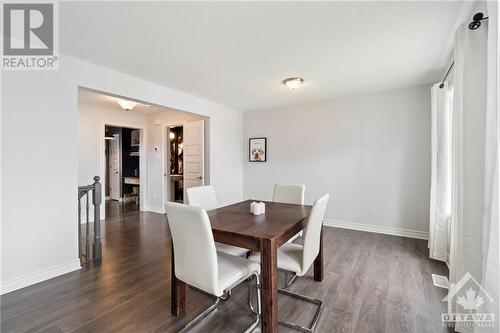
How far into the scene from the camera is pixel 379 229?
3926 mm

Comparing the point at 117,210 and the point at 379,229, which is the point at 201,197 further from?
the point at 117,210

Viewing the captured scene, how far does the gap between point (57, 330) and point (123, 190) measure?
6.24 m

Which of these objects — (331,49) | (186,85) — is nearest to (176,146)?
(186,85)

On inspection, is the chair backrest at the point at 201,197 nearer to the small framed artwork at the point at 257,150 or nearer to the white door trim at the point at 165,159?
the small framed artwork at the point at 257,150

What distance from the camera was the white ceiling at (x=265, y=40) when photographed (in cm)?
178

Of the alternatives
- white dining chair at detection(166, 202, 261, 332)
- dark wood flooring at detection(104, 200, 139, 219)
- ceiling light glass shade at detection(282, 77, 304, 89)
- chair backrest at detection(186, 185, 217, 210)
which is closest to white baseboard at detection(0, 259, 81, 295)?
chair backrest at detection(186, 185, 217, 210)

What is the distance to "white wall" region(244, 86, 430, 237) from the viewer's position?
3.64 metres

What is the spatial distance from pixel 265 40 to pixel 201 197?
1.77 m

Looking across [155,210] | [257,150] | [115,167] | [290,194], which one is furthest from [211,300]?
[115,167]

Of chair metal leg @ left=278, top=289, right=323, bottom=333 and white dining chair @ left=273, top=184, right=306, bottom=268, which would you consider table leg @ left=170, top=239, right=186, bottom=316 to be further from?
white dining chair @ left=273, top=184, right=306, bottom=268

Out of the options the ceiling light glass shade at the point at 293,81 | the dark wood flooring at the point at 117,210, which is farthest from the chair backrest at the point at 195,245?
the dark wood flooring at the point at 117,210

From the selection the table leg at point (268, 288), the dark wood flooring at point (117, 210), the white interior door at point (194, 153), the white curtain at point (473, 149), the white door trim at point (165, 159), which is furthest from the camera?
the white door trim at point (165, 159)

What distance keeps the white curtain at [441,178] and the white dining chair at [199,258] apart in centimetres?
250

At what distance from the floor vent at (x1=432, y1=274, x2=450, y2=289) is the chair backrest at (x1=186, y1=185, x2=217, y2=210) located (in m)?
2.45
